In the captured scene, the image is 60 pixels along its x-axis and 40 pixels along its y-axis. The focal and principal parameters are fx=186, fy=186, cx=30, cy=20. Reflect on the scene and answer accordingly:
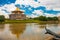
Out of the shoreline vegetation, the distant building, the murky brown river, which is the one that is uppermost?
the distant building

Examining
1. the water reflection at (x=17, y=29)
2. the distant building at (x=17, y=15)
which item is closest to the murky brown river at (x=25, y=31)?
the water reflection at (x=17, y=29)

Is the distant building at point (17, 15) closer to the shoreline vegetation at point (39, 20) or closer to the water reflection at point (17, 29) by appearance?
the shoreline vegetation at point (39, 20)

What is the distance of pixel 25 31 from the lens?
482cm

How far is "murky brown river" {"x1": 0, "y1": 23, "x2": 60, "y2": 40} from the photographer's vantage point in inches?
187

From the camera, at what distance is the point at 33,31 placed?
191 inches

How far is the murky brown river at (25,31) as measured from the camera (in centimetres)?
475

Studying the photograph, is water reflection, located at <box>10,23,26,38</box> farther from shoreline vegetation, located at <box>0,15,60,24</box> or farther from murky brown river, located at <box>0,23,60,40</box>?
shoreline vegetation, located at <box>0,15,60,24</box>

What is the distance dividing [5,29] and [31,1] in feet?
3.28

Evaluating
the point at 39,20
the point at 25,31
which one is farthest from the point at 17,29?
the point at 39,20

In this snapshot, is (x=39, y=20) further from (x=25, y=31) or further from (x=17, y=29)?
(x=17, y=29)

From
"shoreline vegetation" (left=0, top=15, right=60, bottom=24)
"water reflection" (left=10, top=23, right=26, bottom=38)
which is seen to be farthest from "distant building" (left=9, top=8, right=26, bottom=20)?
"water reflection" (left=10, top=23, right=26, bottom=38)

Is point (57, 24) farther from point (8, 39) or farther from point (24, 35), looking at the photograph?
point (8, 39)

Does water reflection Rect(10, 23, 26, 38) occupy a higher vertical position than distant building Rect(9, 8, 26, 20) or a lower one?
lower

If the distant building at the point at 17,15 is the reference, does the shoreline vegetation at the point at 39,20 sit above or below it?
below
